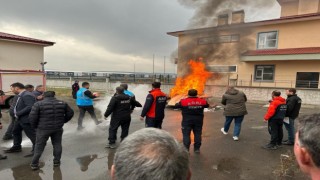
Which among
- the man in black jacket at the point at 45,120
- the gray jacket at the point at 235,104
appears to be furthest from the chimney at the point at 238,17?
the man in black jacket at the point at 45,120

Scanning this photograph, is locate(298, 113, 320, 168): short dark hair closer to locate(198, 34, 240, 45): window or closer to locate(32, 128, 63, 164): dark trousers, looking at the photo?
locate(32, 128, 63, 164): dark trousers

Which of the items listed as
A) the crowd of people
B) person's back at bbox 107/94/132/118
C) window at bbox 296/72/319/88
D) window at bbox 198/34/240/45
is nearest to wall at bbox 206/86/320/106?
window at bbox 296/72/319/88

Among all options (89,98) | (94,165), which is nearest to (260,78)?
(89,98)

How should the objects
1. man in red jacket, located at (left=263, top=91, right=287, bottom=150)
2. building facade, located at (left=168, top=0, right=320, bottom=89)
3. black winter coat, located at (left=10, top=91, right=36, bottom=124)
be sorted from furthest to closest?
building facade, located at (left=168, top=0, right=320, bottom=89) < man in red jacket, located at (left=263, top=91, right=287, bottom=150) < black winter coat, located at (left=10, top=91, right=36, bottom=124)

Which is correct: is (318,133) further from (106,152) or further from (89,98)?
(89,98)

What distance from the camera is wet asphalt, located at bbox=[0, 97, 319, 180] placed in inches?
182

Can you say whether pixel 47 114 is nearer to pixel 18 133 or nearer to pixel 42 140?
pixel 42 140

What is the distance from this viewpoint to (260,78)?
19.6m

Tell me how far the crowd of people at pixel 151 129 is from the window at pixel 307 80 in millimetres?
13055

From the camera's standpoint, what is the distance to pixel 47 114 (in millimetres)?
4684

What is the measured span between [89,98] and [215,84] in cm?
1444

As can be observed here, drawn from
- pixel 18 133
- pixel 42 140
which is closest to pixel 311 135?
pixel 42 140

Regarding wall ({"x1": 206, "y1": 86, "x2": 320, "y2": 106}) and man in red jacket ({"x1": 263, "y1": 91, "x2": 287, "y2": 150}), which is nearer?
man in red jacket ({"x1": 263, "y1": 91, "x2": 287, "y2": 150})

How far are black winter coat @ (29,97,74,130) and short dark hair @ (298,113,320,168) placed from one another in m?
4.45
